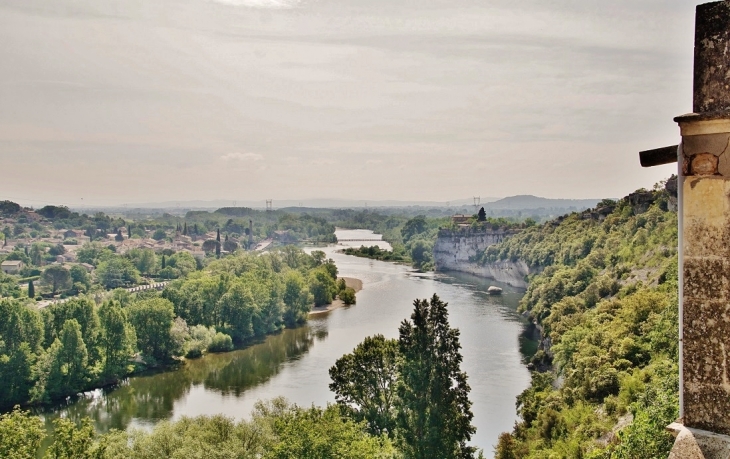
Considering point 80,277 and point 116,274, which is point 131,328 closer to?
point 80,277

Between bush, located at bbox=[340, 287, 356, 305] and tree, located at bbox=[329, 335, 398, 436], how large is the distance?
2933cm

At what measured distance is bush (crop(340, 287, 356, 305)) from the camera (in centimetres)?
4864

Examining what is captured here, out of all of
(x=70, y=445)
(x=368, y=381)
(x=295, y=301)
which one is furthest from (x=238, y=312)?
(x=70, y=445)

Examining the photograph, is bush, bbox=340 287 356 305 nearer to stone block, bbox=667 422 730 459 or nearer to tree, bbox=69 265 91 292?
tree, bbox=69 265 91 292

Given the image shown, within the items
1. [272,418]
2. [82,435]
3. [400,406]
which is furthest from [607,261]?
[82,435]

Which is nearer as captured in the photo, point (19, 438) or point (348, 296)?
point (19, 438)

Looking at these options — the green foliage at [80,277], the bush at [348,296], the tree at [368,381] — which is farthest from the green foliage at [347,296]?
the tree at [368,381]

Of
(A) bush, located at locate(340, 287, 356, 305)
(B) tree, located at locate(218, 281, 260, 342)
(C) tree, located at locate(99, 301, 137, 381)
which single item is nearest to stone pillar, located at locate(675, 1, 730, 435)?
(C) tree, located at locate(99, 301, 137, 381)

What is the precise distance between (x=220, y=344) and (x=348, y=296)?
1520 centimetres

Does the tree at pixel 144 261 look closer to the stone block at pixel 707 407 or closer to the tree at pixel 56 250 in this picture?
the tree at pixel 56 250

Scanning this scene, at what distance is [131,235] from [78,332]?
310ft

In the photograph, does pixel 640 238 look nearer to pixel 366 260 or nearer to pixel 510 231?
pixel 510 231

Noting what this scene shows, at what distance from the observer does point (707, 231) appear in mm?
2625

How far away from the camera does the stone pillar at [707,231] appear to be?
102 inches
